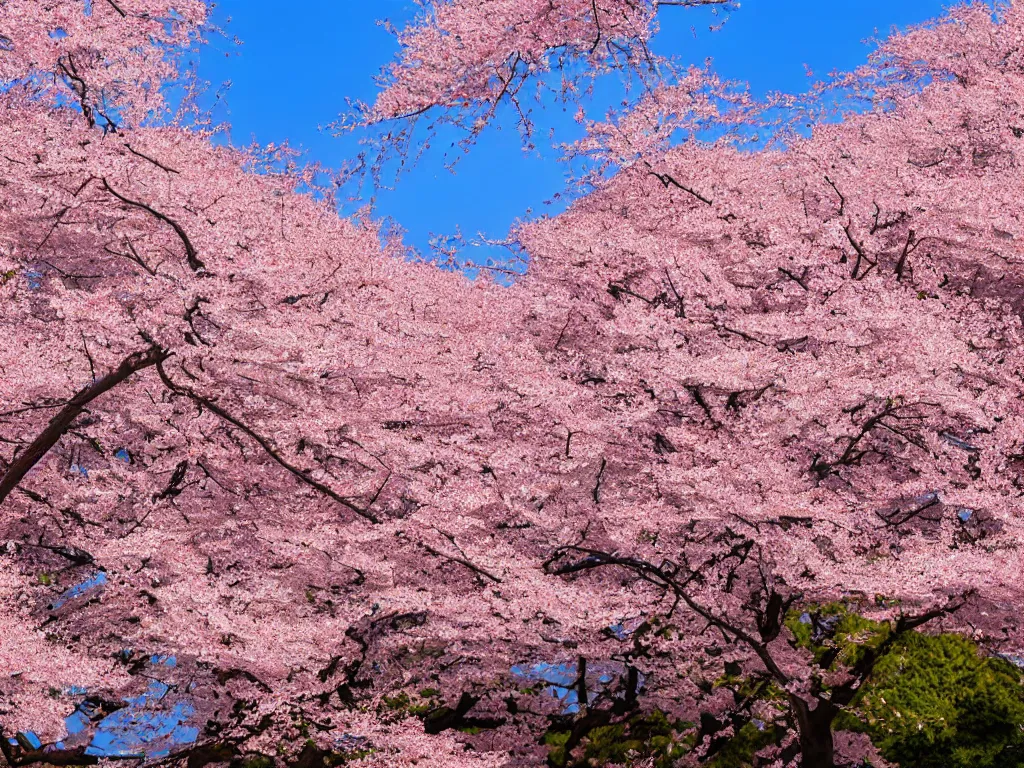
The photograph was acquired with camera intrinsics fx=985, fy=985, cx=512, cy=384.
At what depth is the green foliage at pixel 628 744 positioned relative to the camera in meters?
13.6

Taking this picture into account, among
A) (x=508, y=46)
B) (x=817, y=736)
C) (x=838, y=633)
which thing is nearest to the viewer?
(x=508, y=46)

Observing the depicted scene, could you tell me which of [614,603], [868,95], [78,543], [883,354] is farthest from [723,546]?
[868,95]

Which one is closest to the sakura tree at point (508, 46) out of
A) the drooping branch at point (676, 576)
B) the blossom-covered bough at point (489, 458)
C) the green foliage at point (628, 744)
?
the blossom-covered bough at point (489, 458)

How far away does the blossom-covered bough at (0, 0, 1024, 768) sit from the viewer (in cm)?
1023

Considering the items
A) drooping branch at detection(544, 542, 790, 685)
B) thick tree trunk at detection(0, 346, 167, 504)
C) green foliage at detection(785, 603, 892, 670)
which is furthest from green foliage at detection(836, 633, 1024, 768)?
thick tree trunk at detection(0, 346, 167, 504)

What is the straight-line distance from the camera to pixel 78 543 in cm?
1098

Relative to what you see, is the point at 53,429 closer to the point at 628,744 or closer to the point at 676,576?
the point at 676,576

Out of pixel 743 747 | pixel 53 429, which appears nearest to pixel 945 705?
pixel 743 747

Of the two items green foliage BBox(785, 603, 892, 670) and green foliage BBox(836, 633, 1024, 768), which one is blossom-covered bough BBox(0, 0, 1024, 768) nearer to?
green foliage BBox(785, 603, 892, 670)

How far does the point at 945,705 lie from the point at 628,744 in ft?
14.1

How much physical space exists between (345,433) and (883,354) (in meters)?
6.55

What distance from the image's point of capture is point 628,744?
1416cm

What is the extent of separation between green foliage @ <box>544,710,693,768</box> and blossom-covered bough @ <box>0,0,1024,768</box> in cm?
14

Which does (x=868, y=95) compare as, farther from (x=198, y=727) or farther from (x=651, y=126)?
(x=198, y=727)
